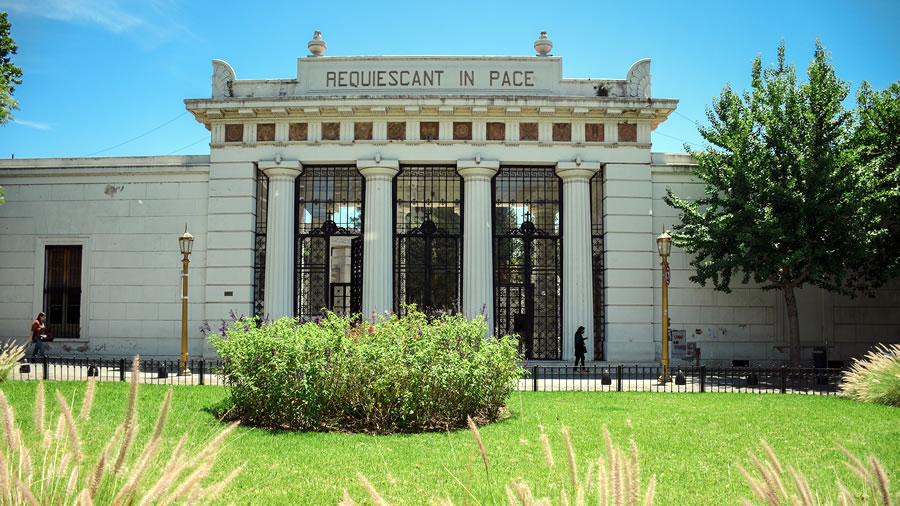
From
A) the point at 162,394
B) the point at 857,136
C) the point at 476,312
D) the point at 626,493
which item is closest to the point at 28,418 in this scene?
the point at 162,394

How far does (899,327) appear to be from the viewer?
79.8 feet

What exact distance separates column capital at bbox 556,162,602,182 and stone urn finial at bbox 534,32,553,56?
437 cm

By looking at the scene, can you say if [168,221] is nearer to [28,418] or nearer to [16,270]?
[16,270]

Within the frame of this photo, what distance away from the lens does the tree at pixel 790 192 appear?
19484 millimetres

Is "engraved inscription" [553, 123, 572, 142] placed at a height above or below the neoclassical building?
above

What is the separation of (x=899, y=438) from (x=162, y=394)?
12.8 meters

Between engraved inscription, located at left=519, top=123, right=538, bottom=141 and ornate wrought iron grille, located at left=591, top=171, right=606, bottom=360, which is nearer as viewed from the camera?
engraved inscription, located at left=519, top=123, right=538, bottom=141

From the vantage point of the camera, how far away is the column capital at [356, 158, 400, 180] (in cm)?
2369

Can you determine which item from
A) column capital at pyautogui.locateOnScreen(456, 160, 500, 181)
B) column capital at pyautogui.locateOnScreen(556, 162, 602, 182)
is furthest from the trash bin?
column capital at pyautogui.locateOnScreen(456, 160, 500, 181)

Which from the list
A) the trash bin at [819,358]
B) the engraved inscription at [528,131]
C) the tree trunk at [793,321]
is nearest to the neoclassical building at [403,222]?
the engraved inscription at [528,131]

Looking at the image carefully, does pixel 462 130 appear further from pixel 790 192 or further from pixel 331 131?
pixel 790 192

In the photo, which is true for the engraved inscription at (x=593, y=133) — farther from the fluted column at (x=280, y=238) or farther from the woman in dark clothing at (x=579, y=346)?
the fluted column at (x=280, y=238)

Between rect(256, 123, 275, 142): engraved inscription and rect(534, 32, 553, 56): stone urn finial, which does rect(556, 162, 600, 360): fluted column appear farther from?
rect(256, 123, 275, 142): engraved inscription

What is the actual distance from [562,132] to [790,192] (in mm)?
7940
